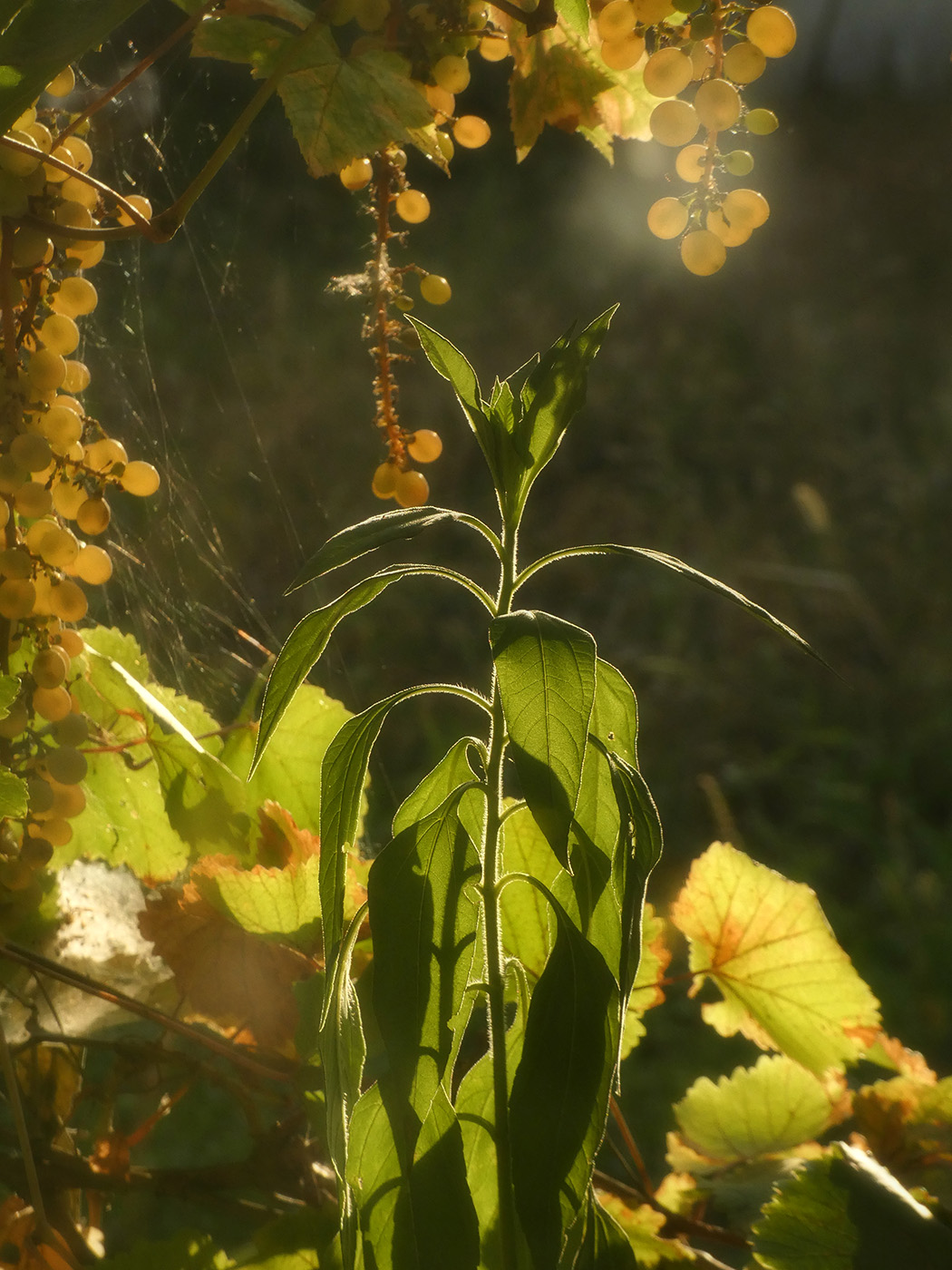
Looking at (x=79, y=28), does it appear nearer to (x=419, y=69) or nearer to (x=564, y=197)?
(x=419, y=69)

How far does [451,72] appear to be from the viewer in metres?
0.41

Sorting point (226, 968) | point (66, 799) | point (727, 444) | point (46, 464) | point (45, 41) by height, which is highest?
point (45, 41)

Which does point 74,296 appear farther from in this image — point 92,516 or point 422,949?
point 422,949

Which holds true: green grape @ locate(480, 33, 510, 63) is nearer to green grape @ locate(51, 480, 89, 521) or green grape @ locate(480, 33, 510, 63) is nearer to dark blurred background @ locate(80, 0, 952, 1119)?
green grape @ locate(51, 480, 89, 521)

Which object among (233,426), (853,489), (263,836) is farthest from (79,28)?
(853,489)

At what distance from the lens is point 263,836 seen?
1.46 feet

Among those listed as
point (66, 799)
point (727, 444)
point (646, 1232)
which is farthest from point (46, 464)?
point (727, 444)

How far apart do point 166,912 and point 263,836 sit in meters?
0.05

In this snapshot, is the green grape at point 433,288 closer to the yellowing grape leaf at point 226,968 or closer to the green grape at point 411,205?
the green grape at point 411,205

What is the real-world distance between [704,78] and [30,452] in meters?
0.25

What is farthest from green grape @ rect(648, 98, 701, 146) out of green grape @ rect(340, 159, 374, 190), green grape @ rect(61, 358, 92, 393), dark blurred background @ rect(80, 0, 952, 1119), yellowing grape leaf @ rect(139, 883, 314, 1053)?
dark blurred background @ rect(80, 0, 952, 1119)

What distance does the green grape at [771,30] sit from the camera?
14.4 inches

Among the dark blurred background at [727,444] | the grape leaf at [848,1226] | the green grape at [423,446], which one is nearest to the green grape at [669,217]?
the green grape at [423,446]

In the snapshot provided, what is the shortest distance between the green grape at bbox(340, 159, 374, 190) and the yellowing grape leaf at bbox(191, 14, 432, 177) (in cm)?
4
